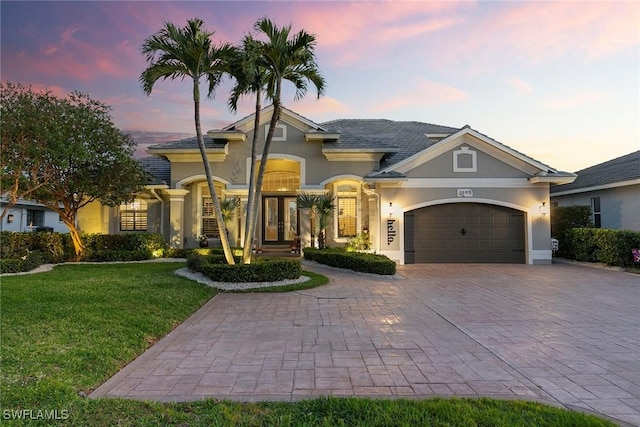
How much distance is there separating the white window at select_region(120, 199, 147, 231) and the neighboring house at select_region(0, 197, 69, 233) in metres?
11.8

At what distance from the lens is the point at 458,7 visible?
10.5m

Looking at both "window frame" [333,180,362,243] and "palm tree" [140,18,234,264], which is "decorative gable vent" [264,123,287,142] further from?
"palm tree" [140,18,234,264]

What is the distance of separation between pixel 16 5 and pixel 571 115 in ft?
66.6

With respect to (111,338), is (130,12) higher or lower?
higher

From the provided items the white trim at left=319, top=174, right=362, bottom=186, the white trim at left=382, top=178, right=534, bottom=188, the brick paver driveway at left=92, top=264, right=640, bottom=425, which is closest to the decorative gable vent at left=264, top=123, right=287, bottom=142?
the white trim at left=319, top=174, right=362, bottom=186

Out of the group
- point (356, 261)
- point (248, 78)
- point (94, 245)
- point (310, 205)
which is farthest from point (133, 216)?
point (356, 261)

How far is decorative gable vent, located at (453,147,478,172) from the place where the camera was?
13914 mm

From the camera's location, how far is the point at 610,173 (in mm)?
16672

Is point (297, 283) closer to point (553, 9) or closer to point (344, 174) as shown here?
point (344, 174)

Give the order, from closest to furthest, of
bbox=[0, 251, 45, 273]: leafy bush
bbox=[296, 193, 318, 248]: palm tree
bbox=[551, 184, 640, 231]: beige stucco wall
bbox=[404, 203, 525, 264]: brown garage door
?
1. bbox=[0, 251, 45, 273]: leafy bush
2. bbox=[404, 203, 525, 264]: brown garage door
3. bbox=[296, 193, 318, 248]: palm tree
4. bbox=[551, 184, 640, 231]: beige stucco wall

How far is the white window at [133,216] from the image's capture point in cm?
1634

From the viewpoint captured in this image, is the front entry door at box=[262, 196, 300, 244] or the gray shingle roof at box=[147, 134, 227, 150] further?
the front entry door at box=[262, 196, 300, 244]

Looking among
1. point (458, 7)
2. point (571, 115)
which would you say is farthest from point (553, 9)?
point (571, 115)

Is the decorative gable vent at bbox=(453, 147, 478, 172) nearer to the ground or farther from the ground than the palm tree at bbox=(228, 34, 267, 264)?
nearer to the ground
